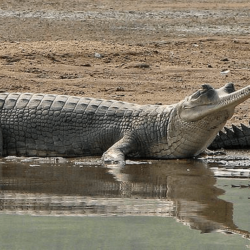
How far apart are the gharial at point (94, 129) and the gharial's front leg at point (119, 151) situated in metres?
0.01

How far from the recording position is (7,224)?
5.50 m

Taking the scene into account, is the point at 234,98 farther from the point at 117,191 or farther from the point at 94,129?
the point at 117,191

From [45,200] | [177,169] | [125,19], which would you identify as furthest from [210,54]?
[45,200]

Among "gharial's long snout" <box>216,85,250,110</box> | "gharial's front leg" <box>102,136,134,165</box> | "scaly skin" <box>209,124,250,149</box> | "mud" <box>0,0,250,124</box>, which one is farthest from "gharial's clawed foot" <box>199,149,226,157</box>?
"mud" <box>0,0,250,124</box>

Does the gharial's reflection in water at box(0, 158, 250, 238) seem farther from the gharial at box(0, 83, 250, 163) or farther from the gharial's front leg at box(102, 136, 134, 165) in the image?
the gharial at box(0, 83, 250, 163)

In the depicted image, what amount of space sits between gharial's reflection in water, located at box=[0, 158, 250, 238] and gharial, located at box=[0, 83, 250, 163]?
36 cm

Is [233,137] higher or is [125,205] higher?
[233,137]

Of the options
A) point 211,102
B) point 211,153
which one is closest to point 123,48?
point 211,153

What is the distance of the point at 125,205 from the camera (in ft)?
20.4

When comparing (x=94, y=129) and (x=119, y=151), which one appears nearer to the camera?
(x=119, y=151)

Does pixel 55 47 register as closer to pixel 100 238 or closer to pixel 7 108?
pixel 7 108

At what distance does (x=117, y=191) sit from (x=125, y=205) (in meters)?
0.65

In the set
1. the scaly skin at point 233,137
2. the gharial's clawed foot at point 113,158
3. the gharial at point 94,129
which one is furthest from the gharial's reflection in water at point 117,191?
the scaly skin at point 233,137

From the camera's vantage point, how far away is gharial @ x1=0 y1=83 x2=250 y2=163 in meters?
9.06
